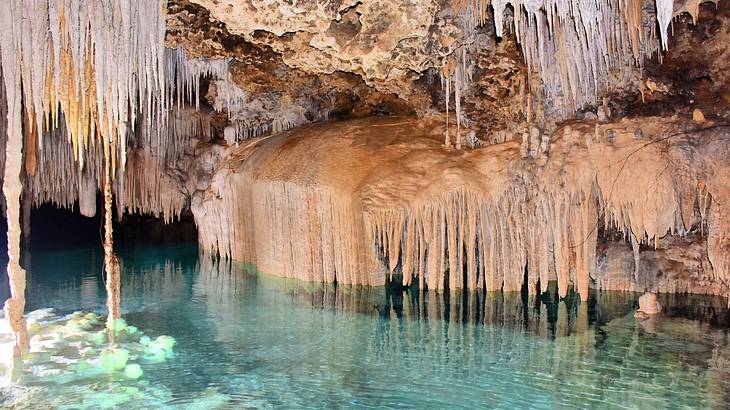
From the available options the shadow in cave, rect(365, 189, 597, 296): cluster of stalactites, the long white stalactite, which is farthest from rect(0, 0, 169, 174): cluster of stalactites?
the shadow in cave

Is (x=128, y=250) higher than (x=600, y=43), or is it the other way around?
(x=600, y=43)

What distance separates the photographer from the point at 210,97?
13.7m

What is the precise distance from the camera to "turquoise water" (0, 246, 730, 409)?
580 centimetres

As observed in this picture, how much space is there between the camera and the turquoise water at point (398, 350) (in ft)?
A: 19.0

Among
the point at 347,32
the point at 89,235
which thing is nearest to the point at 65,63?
the point at 347,32

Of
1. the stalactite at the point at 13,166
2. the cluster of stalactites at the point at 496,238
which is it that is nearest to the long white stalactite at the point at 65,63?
the stalactite at the point at 13,166

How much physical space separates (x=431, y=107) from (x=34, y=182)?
8.58m

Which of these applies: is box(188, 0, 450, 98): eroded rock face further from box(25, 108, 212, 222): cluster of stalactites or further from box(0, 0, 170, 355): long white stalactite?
box(25, 108, 212, 222): cluster of stalactites

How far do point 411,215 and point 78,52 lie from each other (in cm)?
463

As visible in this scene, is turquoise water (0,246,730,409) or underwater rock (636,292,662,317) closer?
turquoise water (0,246,730,409)

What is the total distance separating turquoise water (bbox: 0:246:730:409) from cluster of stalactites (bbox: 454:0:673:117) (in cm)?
277

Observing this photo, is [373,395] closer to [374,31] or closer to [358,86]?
[374,31]

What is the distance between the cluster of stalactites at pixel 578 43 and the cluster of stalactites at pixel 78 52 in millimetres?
3608

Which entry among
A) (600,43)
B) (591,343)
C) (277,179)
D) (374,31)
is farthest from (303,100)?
(591,343)
